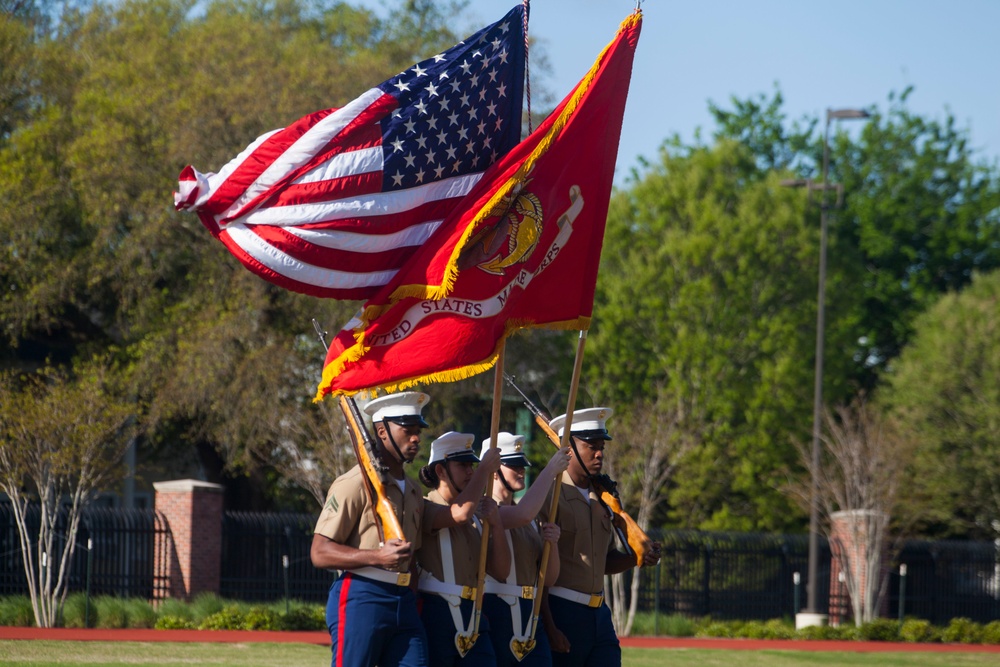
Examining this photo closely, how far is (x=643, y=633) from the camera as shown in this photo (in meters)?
25.0

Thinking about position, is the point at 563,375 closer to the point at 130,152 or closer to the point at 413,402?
the point at 130,152

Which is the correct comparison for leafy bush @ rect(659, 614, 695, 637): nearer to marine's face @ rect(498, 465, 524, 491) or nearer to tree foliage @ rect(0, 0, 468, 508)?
tree foliage @ rect(0, 0, 468, 508)

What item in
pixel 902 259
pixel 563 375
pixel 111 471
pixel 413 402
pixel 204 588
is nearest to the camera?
pixel 413 402

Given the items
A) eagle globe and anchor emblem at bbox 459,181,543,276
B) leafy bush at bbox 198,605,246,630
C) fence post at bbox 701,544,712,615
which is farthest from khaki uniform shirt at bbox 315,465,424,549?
fence post at bbox 701,544,712,615

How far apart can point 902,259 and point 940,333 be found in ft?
40.4

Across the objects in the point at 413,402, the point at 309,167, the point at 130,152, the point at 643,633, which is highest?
the point at 130,152

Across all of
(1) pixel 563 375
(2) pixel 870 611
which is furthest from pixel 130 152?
(2) pixel 870 611

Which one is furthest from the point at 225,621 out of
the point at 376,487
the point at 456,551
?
the point at 376,487

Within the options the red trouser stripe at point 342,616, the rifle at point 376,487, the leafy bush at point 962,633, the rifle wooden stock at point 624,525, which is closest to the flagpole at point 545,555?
the rifle wooden stock at point 624,525

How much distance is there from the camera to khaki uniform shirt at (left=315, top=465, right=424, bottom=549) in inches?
281

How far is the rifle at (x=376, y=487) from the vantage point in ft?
23.1

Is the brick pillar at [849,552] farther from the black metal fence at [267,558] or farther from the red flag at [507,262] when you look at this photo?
the red flag at [507,262]

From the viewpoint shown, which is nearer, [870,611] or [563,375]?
[870,611]

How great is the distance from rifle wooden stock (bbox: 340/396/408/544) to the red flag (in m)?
0.28
